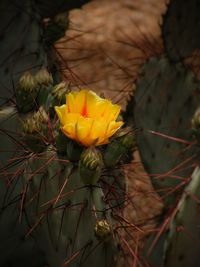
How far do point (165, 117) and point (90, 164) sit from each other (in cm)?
111

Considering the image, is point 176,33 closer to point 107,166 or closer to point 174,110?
point 174,110

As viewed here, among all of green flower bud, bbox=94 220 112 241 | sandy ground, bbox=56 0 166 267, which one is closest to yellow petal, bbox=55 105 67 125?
green flower bud, bbox=94 220 112 241

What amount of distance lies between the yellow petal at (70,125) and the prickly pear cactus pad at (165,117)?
980mm

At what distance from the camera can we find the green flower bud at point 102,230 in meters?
1.60

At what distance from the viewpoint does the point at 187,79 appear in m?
2.59

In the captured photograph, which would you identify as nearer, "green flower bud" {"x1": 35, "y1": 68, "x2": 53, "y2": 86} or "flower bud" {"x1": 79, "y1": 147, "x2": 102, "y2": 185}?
"flower bud" {"x1": 79, "y1": 147, "x2": 102, "y2": 185}

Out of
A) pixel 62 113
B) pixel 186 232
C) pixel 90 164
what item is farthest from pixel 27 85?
pixel 186 232

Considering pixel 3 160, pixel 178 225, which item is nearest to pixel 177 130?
pixel 178 225

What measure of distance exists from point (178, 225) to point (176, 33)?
82cm

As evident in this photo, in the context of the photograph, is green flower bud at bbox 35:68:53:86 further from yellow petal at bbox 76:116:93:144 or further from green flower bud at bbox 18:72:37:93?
yellow petal at bbox 76:116:93:144

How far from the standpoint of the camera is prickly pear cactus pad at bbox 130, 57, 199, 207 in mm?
2586

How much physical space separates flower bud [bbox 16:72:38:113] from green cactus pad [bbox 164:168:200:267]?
1.65 feet

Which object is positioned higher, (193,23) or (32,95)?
(32,95)

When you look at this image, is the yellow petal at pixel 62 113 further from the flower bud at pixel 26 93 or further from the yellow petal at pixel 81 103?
the flower bud at pixel 26 93
